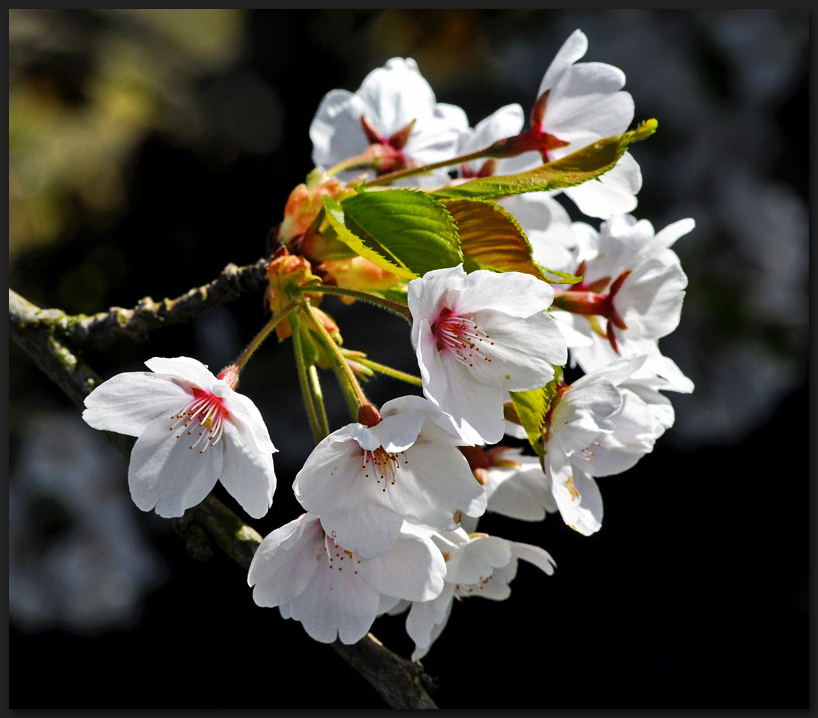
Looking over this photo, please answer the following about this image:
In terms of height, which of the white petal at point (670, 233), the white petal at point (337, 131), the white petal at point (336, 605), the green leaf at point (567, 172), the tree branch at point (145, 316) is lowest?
the white petal at point (336, 605)

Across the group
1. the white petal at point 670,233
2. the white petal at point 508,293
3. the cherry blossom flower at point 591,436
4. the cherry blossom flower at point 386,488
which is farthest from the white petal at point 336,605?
the white petal at point 670,233

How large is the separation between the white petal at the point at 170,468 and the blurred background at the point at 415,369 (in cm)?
170

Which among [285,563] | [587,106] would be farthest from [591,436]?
[587,106]

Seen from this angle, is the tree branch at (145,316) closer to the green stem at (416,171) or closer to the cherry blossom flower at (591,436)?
the green stem at (416,171)

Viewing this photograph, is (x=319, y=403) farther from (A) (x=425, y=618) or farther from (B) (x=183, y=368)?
(A) (x=425, y=618)

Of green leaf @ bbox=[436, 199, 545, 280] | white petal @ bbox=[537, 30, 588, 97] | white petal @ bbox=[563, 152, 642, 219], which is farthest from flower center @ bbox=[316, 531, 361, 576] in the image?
white petal @ bbox=[537, 30, 588, 97]

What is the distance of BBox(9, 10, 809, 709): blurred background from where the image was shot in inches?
98.0

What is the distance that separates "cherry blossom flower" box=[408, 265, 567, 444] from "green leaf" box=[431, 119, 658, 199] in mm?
112

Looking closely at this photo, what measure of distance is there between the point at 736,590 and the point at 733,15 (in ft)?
6.76

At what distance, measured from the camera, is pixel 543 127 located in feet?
3.28

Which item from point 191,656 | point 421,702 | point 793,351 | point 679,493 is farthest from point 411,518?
point 793,351

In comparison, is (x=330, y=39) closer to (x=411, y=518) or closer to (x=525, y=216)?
(x=525, y=216)

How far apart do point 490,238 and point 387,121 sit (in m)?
0.48

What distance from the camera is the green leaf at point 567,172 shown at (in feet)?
2.53
